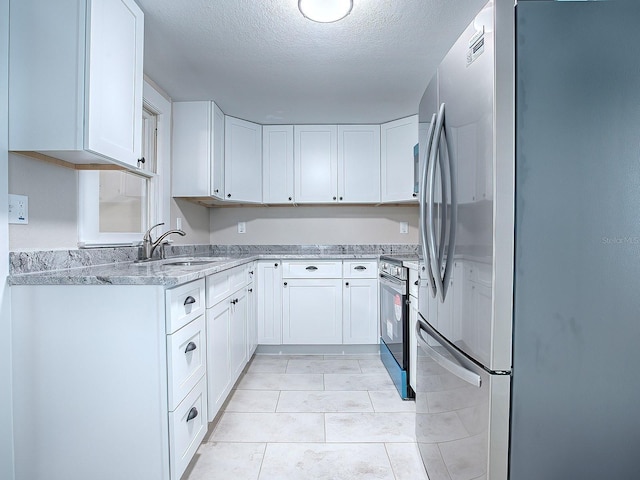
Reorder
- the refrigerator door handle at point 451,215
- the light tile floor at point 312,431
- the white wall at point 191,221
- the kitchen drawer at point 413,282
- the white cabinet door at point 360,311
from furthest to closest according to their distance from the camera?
1. the white cabinet door at point 360,311
2. the white wall at point 191,221
3. the kitchen drawer at point 413,282
4. the light tile floor at point 312,431
5. the refrigerator door handle at point 451,215

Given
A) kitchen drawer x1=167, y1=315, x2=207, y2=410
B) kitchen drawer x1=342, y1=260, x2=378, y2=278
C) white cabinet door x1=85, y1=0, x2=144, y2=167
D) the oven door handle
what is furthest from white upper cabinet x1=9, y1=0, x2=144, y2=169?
kitchen drawer x1=342, y1=260, x2=378, y2=278

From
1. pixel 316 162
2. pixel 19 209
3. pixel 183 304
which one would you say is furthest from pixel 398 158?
pixel 19 209

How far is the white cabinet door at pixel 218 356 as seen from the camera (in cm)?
175

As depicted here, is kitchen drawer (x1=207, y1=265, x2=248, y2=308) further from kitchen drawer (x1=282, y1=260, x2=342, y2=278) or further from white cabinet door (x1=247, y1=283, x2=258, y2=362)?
kitchen drawer (x1=282, y1=260, x2=342, y2=278)

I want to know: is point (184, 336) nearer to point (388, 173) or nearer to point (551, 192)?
point (551, 192)

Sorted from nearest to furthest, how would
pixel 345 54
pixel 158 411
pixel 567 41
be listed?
pixel 567 41
pixel 158 411
pixel 345 54

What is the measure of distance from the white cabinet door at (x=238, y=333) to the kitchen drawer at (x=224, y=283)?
7cm

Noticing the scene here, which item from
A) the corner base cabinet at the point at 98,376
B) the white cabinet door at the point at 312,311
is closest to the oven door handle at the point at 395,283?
the white cabinet door at the point at 312,311

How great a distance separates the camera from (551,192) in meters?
0.96

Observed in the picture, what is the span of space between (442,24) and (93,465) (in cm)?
252

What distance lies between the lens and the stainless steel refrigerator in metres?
0.95

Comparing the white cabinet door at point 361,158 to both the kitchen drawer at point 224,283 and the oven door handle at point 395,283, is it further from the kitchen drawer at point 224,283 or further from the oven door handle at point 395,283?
the kitchen drawer at point 224,283

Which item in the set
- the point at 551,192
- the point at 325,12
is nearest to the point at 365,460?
the point at 551,192

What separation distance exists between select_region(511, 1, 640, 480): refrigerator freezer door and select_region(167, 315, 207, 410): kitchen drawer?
45.3 inches
